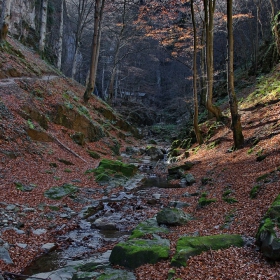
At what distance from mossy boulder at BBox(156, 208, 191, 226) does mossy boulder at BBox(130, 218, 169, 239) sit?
0.68 ft

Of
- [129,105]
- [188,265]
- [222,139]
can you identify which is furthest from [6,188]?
[129,105]

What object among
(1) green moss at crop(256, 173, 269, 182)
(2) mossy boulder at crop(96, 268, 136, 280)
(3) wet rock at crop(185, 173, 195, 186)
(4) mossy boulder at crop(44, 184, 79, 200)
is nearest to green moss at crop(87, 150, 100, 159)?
(4) mossy boulder at crop(44, 184, 79, 200)

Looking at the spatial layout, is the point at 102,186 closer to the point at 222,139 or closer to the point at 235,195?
the point at 235,195

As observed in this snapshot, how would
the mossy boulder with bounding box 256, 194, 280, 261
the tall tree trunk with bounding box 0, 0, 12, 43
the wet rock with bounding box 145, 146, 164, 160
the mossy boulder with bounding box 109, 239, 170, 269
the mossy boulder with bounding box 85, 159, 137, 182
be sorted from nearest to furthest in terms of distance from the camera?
1. the mossy boulder with bounding box 256, 194, 280, 261
2. the mossy boulder with bounding box 109, 239, 170, 269
3. the mossy boulder with bounding box 85, 159, 137, 182
4. the tall tree trunk with bounding box 0, 0, 12, 43
5. the wet rock with bounding box 145, 146, 164, 160

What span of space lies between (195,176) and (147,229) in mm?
6655

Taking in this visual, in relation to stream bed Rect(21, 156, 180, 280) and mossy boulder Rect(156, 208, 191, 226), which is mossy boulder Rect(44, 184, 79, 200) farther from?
mossy boulder Rect(156, 208, 191, 226)

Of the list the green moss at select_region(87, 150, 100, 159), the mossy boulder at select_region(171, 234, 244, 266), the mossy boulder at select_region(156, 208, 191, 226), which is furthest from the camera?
the green moss at select_region(87, 150, 100, 159)

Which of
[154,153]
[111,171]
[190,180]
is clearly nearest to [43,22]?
[154,153]

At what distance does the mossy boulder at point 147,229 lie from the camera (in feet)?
22.2

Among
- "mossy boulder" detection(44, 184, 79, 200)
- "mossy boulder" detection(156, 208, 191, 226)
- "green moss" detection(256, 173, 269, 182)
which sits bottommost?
"mossy boulder" detection(156, 208, 191, 226)

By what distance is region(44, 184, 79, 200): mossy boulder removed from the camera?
965cm

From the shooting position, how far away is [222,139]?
16469 millimetres

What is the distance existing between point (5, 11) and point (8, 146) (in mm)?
11825

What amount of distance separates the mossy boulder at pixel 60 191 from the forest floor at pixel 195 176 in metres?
0.24
